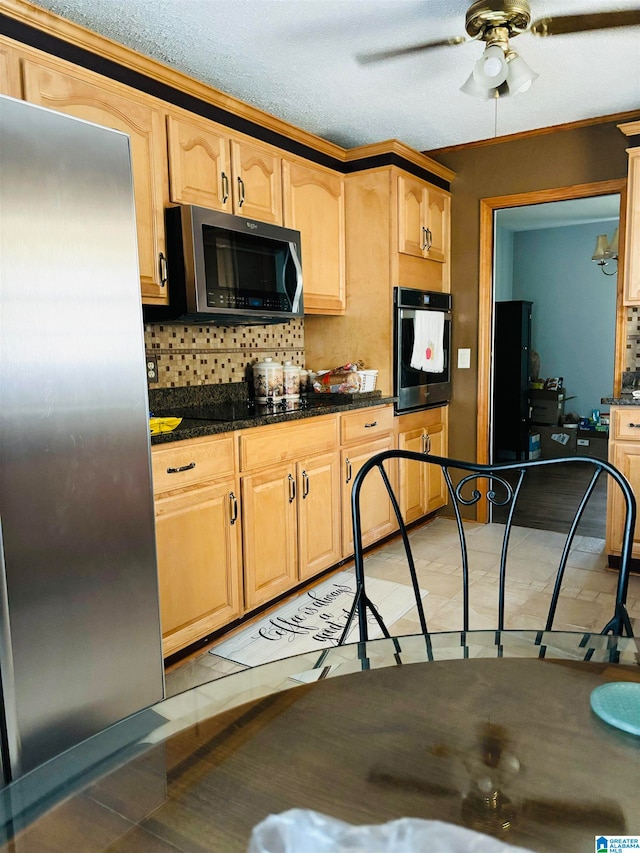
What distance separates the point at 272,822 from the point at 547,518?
4275mm

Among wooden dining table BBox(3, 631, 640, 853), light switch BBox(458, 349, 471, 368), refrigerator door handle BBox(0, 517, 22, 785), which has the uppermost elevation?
light switch BBox(458, 349, 471, 368)

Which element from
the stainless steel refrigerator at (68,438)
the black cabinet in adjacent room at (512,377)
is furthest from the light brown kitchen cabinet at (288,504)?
the black cabinet in adjacent room at (512,377)

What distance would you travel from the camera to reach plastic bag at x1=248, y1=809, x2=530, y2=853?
1.42 ft

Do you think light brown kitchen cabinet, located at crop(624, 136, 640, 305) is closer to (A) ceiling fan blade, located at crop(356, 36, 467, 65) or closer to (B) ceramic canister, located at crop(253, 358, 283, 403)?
(A) ceiling fan blade, located at crop(356, 36, 467, 65)

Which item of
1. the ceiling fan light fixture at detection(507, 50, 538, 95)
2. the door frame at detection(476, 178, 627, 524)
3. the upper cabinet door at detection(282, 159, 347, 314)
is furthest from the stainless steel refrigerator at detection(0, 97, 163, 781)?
the door frame at detection(476, 178, 627, 524)

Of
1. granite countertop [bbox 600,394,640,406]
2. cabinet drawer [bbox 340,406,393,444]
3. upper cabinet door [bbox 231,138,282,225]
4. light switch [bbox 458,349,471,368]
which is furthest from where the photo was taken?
light switch [bbox 458,349,471,368]

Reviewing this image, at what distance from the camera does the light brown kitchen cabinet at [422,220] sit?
3748 mm

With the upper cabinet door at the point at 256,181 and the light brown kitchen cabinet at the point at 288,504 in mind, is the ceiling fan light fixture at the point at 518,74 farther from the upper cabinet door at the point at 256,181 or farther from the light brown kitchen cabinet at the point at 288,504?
the light brown kitchen cabinet at the point at 288,504

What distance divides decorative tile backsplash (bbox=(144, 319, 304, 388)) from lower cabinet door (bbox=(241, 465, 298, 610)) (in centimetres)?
74

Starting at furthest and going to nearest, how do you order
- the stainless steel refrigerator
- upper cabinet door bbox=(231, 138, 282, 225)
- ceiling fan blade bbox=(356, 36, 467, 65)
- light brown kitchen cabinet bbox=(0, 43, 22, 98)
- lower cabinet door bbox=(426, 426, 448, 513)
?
1. lower cabinet door bbox=(426, 426, 448, 513)
2. upper cabinet door bbox=(231, 138, 282, 225)
3. ceiling fan blade bbox=(356, 36, 467, 65)
4. light brown kitchen cabinet bbox=(0, 43, 22, 98)
5. the stainless steel refrigerator

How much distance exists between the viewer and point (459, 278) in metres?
4.30

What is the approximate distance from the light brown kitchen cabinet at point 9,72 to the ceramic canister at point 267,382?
5.50 feet

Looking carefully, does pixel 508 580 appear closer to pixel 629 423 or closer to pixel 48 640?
pixel 629 423

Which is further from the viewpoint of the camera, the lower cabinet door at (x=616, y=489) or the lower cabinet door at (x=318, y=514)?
the lower cabinet door at (x=616, y=489)
